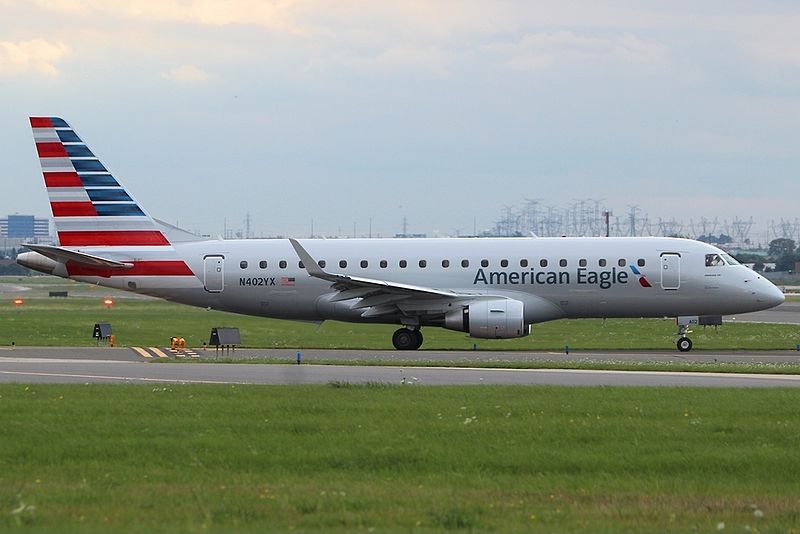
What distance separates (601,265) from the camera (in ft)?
119

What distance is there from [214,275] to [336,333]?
7725 millimetres

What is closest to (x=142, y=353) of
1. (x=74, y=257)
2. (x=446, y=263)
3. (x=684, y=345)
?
(x=74, y=257)

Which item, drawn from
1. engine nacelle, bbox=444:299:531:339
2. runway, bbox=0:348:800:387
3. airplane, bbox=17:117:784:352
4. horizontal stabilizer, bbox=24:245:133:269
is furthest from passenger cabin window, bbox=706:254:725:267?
horizontal stabilizer, bbox=24:245:133:269

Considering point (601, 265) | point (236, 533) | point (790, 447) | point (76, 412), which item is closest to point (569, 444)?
point (790, 447)

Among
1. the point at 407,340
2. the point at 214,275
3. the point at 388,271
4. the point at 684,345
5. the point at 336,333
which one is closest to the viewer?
the point at 684,345

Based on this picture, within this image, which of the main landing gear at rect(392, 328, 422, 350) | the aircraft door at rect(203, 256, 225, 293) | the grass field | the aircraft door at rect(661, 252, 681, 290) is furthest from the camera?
the grass field

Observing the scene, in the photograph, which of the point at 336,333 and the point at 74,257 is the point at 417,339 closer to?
the point at 336,333

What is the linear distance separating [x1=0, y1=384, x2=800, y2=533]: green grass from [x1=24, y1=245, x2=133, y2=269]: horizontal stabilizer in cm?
1666

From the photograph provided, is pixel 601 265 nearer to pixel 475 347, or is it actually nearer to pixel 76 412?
pixel 475 347

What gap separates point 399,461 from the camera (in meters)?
14.3

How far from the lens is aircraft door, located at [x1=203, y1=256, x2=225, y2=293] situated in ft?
125

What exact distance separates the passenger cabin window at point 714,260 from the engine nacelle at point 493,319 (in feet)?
18.6

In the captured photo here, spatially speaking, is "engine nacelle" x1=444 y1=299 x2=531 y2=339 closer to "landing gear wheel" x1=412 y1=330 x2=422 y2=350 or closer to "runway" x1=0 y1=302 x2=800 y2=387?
"runway" x1=0 y1=302 x2=800 y2=387

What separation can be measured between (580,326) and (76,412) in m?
37.4
